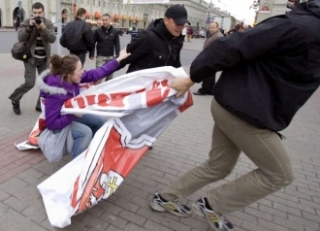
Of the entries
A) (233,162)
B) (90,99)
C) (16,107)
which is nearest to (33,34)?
(16,107)

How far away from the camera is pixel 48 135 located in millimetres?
2980

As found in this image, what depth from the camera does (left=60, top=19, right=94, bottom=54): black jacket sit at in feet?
21.7

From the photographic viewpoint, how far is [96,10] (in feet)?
240

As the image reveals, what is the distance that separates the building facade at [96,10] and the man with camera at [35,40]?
1890 centimetres

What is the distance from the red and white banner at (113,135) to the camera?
2.34 m

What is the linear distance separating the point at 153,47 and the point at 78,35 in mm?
3978

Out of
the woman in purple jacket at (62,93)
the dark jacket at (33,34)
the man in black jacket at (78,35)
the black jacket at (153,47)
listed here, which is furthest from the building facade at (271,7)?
the woman in purple jacket at (62,93)

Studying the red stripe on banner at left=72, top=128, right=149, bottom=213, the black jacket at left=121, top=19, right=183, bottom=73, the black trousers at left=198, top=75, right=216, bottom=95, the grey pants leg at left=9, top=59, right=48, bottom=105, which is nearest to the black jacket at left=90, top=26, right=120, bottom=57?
the grey pants leg at left=9, top=59, right=48, bottom=105

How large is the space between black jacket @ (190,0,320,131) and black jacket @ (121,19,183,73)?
46.9 inches

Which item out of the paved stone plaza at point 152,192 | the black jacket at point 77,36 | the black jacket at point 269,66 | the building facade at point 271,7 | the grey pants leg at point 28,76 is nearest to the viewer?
the black jacket at point 269,66

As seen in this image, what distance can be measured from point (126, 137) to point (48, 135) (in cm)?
89

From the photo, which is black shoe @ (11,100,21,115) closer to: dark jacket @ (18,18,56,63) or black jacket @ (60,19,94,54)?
dark jacket @ (18,18,56,63)

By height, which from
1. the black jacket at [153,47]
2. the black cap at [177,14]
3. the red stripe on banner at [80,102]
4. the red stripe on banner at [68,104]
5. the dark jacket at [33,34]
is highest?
the black cap at [177,14]

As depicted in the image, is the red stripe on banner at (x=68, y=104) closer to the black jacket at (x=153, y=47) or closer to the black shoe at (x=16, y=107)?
the black jacket at (x=153, y=47)
